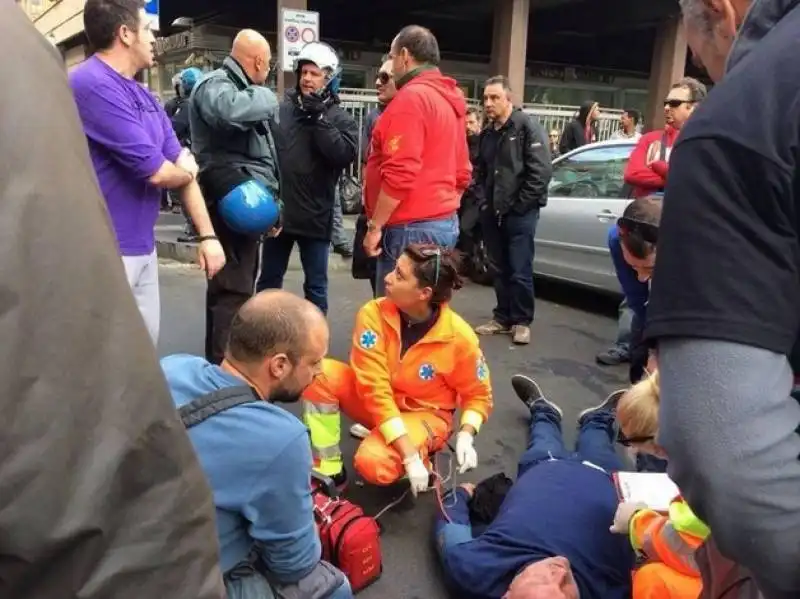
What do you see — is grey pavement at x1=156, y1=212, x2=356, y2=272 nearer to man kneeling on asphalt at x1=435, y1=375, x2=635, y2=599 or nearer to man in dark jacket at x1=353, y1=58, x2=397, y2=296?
man in dark jacket at x1=353, y1=58, x2=397, y2=296

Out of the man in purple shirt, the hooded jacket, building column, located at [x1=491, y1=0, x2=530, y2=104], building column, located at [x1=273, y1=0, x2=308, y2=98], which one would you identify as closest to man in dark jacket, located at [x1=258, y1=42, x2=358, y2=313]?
the man in purple shirt

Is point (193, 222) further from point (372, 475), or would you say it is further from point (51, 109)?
point (51, 109)

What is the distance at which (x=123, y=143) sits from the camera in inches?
111

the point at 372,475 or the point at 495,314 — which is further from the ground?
the point at 372,475

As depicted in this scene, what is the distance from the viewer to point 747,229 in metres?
0.90

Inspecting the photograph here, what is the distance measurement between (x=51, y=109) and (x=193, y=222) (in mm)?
2568

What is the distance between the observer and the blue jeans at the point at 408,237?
4.00 meters

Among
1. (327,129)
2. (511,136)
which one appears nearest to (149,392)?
(327,129)

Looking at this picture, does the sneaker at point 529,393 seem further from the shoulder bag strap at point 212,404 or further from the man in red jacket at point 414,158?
the shoulder bag strap at point 212,404

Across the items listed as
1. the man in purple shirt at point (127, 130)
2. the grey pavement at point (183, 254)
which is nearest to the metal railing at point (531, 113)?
the grey pavement at point (183, 254)

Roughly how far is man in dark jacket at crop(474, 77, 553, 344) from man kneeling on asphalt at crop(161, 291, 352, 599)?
3.48 m

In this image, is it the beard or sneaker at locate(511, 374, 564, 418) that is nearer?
the beard

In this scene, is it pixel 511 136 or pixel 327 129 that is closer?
pixel 327 129

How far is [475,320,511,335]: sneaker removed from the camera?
574 cm
